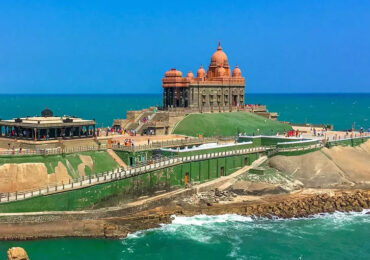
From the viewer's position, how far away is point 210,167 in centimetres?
6806

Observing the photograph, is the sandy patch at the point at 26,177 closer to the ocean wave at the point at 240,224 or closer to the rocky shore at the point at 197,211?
the rocky shore at the point at 197,211

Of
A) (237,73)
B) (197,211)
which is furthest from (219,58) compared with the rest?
(197,211)

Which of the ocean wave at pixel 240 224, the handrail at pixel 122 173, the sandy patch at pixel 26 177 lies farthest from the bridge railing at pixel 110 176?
the ocean wave at pixel 240 224

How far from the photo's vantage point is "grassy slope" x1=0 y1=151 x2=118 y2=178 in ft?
181

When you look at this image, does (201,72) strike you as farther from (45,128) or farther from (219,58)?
(45,128)

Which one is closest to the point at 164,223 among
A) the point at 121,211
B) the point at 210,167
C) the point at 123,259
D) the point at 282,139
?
the point at 121,211

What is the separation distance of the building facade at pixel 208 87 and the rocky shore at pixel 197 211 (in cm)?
3157

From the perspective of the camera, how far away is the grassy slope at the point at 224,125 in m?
81.8

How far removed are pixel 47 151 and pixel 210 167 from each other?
74.0 feet

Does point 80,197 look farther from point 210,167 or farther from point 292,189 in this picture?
point 292,189

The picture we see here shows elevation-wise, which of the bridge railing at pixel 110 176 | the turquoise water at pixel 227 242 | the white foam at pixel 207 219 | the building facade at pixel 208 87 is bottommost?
the turquoise water at pixel 227 242

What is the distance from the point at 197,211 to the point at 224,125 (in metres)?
28.6

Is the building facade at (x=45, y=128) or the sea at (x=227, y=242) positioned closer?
the sea at (x=227, y=242)

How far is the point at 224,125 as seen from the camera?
3354 inches
